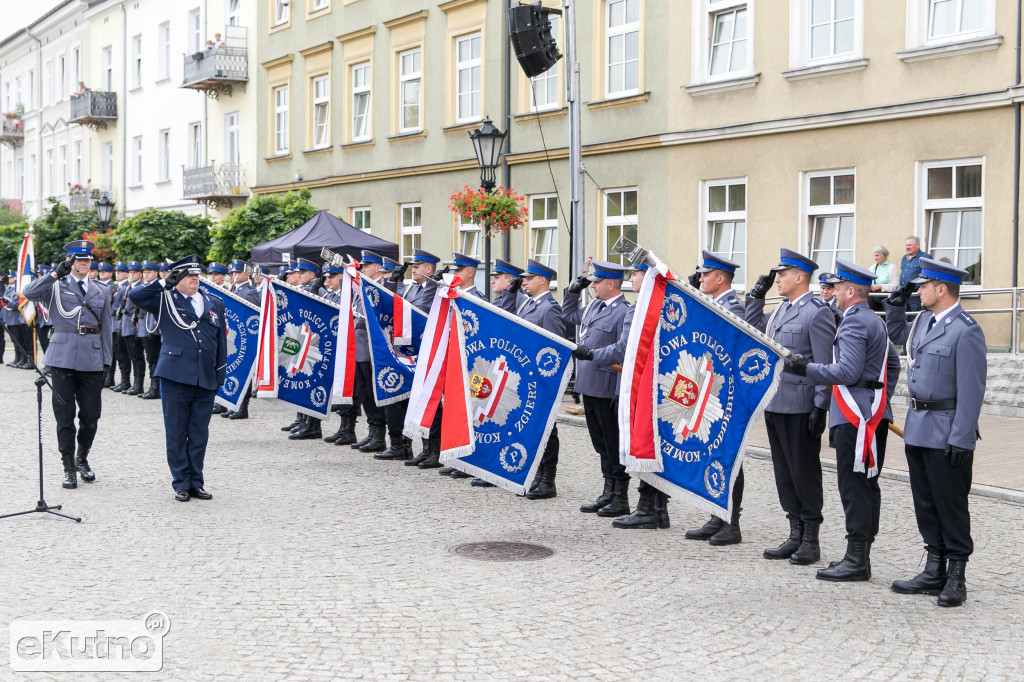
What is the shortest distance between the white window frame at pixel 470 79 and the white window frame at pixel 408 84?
4.50ft

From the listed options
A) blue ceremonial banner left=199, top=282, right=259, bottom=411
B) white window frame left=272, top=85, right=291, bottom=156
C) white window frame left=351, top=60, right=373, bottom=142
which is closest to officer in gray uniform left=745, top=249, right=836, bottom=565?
blue ceremonial banner left=199, top=282, right=259, bottom=411

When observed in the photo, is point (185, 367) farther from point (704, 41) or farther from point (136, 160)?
point (136, 160)

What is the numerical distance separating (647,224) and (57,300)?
40.9 feet

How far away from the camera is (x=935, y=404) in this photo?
675 centimetres

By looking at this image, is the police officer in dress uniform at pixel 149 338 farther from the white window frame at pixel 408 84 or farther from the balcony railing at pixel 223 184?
the balcony railing at pixel 223 184

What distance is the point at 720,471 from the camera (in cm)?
790

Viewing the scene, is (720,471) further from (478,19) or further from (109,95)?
(109,95)

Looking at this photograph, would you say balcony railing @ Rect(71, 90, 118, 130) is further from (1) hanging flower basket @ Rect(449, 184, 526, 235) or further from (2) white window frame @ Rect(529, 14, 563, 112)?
(1) hanging flower basket @ Rect(449, 184, 526, 235)

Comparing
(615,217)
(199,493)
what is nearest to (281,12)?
(615,217)

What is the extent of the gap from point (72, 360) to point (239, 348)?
3.74 metres

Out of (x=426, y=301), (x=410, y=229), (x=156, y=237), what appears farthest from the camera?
(x=156, y=237)

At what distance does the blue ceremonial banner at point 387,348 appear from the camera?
12367mm

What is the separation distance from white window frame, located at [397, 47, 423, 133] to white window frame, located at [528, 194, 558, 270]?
4.61 metres

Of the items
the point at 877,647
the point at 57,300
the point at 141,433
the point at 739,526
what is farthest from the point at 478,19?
the point at 877,647
